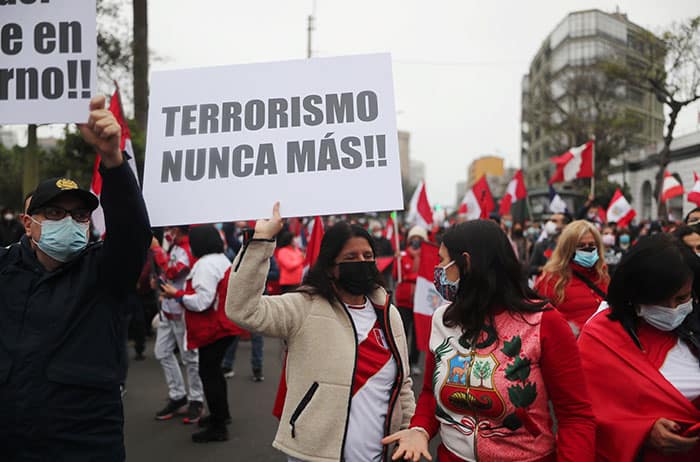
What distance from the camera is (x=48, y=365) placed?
225 centimetres

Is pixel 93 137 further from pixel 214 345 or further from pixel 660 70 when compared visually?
pixel 660 70

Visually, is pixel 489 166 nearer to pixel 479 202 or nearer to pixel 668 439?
pixel 479 202

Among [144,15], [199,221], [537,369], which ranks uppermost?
[144,15]

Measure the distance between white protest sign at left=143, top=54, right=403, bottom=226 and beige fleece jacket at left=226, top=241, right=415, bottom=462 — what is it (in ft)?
0.97

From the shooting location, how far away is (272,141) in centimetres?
270

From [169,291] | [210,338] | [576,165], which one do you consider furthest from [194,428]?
[576,165]

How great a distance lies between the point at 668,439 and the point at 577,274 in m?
2.58

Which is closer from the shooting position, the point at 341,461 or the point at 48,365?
the point at 48,365

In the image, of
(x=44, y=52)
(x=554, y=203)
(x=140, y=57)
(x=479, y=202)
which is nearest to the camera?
(x=44, y=52)

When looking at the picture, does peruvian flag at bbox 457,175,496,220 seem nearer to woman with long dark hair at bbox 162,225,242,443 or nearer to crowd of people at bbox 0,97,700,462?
woman with long dark hair at bbox 162,225,242,443

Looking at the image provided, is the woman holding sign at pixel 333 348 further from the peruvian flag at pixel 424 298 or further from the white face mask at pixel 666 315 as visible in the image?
the peruvian flag at pixel 424 298

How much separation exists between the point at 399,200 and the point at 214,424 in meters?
3.60

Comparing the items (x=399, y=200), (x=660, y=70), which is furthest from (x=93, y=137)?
(x=660, y=70)

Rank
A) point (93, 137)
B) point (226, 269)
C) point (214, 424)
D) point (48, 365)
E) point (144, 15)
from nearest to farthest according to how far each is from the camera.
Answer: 1. point (93, 137)
2. point (48, 365)
3. point (214, 424)
4. point (226, 269)
5. point (144, 15)
